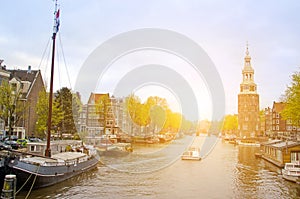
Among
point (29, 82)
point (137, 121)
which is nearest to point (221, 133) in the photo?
point (137, 121)

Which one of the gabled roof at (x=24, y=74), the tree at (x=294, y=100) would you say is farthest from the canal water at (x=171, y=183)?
the gabled roof at (x=24, y=74)

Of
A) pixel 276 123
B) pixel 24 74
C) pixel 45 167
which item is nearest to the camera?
pixel 45 167

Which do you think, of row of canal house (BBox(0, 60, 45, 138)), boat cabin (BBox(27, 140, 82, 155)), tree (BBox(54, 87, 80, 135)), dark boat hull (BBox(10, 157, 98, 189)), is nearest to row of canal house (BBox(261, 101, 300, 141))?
tree (BBox(54, 87, 80, 135))

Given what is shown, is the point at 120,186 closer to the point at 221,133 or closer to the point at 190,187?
the point at 190,187

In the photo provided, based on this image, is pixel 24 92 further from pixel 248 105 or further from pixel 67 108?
pixel 248 105

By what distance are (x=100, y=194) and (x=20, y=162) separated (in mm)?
7085

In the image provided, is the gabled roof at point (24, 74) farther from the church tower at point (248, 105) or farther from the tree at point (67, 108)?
the church tower at point (248, 105)

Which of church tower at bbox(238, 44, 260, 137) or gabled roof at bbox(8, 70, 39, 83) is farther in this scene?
church tower at bbox(238, 44, 260, 137)

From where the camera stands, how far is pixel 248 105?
12900cm

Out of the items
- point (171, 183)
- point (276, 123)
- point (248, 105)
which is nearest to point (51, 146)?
point (171, 183)

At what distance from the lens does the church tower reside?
128 meters

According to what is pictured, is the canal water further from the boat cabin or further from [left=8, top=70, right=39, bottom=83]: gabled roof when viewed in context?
[left=8, top=70, right=39, bottom=83]: gabled roof

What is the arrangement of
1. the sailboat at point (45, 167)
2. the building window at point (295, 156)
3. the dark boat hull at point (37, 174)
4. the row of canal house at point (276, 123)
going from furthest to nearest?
the row of canal house at point (276, 123)
the building window at point (295, 156)
the sailboat at point (45, 167)
the dark boat hull at point (37, 174)

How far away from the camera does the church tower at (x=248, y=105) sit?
421 feet
